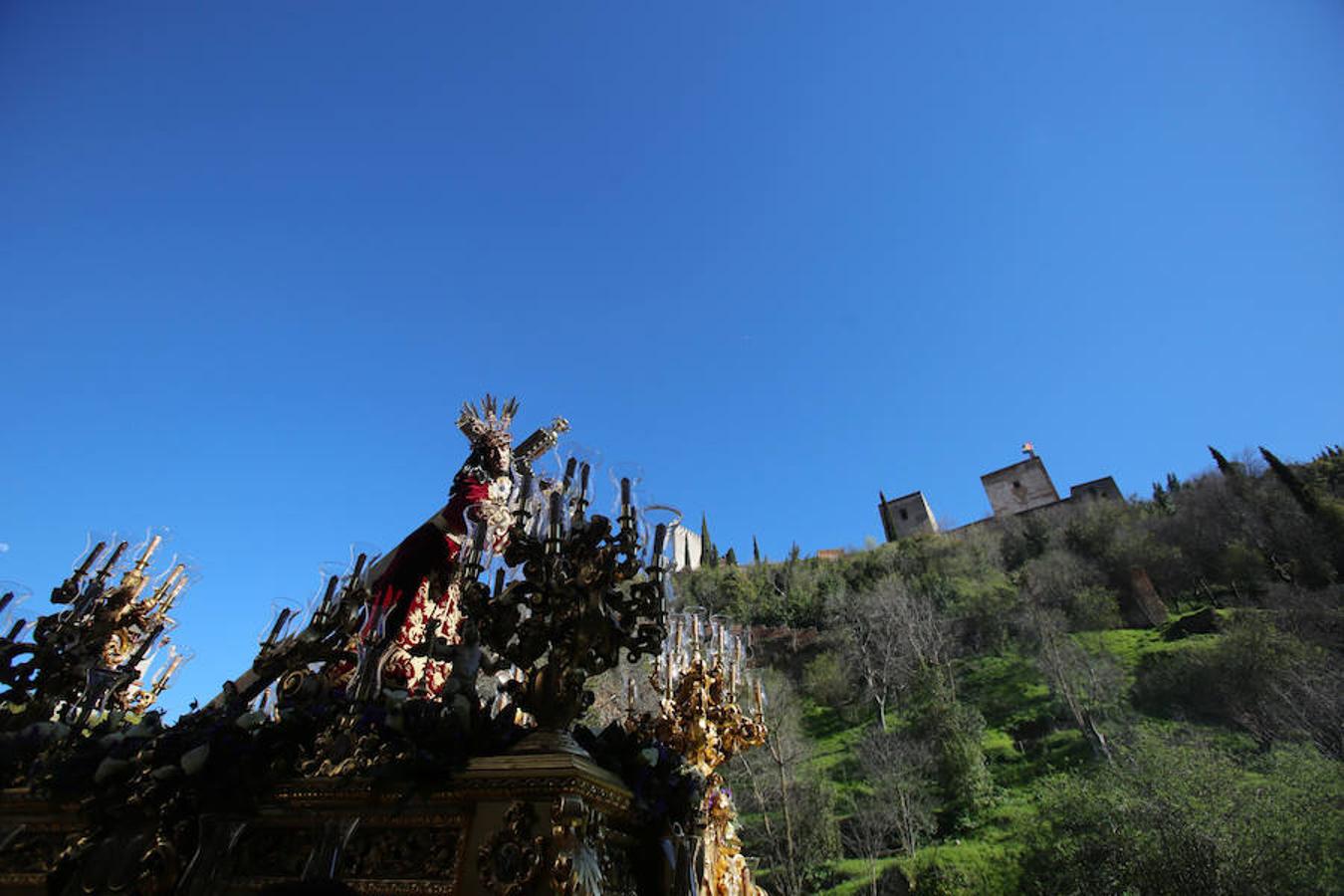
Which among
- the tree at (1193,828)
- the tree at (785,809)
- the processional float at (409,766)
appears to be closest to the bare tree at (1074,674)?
the tree at (1193,828)

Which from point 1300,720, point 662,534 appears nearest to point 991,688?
point 1300,720

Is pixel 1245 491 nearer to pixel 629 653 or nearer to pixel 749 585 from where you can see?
pixel 749 585

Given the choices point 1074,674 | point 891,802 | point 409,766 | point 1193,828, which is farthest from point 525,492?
point 1074,674

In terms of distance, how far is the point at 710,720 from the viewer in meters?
6.79

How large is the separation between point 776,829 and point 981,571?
3211cm

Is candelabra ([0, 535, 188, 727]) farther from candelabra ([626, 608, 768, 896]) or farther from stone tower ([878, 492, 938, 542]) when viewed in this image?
stone tower ([878, 492, 938, 542])

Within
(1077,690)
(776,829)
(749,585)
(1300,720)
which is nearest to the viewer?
(1300,720)

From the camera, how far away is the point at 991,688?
111ft

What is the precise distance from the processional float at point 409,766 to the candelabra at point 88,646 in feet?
2.08

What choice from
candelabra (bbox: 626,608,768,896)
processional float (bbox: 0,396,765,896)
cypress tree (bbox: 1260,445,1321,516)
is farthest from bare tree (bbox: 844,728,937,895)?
cypress tree (bbox: 1260,445,1321,516)

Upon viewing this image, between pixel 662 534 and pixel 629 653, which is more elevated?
pixel 662 534

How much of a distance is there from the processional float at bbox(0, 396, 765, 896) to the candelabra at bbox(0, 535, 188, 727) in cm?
63

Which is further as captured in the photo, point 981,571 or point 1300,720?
point 981,571

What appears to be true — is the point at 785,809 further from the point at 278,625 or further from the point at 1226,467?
the point at 1226,467
